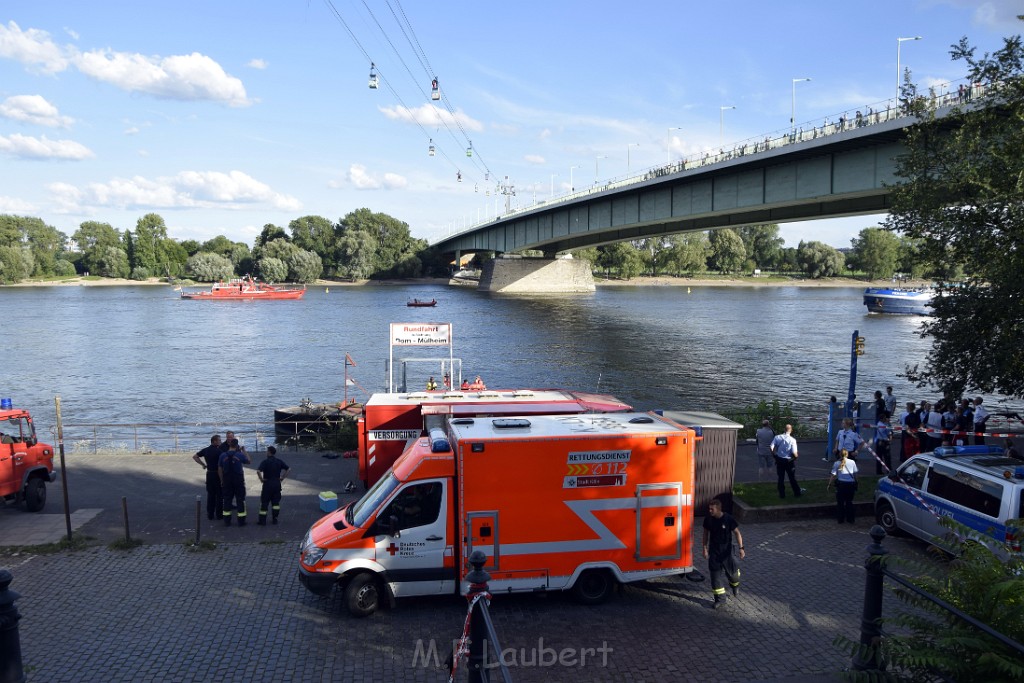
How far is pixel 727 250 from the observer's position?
181 meters

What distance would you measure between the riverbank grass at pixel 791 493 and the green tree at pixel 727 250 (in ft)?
559

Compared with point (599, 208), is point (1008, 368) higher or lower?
lower

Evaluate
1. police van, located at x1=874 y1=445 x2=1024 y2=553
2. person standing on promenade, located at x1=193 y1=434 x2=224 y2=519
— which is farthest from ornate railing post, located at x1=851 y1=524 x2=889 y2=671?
person standing on promenade, located at x1=193 y1=434 x2=224 y2=519

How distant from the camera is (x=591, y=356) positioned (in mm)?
52562

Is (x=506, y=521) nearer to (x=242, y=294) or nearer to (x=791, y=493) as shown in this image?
(x=791, y=493)

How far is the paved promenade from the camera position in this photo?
8.91 meters

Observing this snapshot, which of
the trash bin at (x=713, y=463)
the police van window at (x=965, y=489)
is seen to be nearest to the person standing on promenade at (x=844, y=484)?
the police van window at (x=965, y=489)

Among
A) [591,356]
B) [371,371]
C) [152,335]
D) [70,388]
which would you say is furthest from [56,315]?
[591,356]

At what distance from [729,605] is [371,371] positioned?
1512 inches

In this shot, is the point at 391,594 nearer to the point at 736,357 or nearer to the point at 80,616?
the point at 80,616

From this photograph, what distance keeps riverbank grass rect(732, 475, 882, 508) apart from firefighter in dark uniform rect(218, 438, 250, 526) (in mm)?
9436

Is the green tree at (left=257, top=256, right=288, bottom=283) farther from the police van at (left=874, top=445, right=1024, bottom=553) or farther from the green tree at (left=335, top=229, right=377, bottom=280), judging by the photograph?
the police van at (left=874, top=445, right=1024, bottom=553)

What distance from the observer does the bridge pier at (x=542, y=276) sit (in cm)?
12331

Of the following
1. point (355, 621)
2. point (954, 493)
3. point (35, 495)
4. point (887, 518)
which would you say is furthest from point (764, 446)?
point (35, 495)
